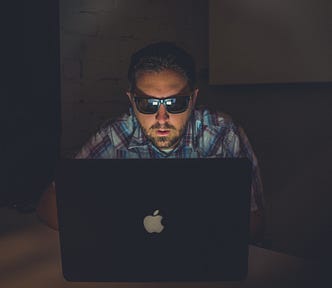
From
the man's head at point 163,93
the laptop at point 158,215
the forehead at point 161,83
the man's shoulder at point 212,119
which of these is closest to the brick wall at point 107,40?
the man's shoulder at point 212,119

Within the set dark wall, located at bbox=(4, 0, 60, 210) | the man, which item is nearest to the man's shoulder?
the man

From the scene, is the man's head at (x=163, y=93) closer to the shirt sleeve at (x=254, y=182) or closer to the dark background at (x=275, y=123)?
the shirt sleeve at (x=254, y=182)

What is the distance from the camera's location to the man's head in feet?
4.83

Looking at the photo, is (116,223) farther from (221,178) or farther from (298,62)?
(298,62)

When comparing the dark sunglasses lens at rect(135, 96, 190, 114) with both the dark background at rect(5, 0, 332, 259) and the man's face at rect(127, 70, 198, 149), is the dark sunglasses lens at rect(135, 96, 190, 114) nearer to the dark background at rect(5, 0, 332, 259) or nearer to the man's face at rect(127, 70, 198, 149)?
the man's face at rect(127, 70, 198, 149)

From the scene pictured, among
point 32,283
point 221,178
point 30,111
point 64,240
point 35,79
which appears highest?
point 35,79

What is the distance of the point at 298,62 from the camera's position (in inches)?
83.1

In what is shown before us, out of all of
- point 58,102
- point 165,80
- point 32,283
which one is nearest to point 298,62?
point 165,80

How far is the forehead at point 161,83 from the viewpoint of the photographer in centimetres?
153

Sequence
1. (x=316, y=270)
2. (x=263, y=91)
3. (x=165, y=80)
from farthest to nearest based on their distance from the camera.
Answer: (x=263, y=91) < (x=165, y=80) < (x=316, y=270)

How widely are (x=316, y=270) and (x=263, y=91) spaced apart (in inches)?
50.3

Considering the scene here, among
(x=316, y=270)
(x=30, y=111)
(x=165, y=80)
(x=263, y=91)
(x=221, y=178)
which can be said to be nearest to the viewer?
(x=221, y=178)

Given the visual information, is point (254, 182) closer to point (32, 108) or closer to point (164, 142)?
point (164, 142)

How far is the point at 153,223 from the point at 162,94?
0.67 meters
